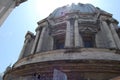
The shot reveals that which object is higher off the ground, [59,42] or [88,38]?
[88,38]

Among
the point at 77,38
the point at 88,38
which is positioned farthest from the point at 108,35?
the point at 77,38

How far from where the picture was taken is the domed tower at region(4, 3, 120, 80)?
12.7 m

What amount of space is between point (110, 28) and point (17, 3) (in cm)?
1231

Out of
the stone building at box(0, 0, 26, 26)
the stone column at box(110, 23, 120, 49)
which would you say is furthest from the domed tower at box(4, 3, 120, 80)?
the stone building at box(0, 0, 26, 26)

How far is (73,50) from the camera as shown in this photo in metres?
15.2

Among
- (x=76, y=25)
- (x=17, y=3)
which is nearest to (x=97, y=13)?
(x=76, y=25)

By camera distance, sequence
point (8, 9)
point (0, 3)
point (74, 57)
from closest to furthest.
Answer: point (0, 3)
point (8, 9)
point (74, 57)

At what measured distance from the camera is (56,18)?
867 inches

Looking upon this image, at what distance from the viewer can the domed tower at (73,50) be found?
12.7 m

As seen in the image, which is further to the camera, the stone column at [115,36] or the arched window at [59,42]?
the arched window at [59,42]

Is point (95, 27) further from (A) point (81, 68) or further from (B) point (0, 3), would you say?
(B) point (0, 3)

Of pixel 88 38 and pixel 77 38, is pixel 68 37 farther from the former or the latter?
pixel 88 38

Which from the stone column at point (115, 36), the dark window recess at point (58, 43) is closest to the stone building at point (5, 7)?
the stone column at point (115, 36)

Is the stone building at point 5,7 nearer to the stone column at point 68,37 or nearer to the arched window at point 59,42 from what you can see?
the stone column at point 68,37
